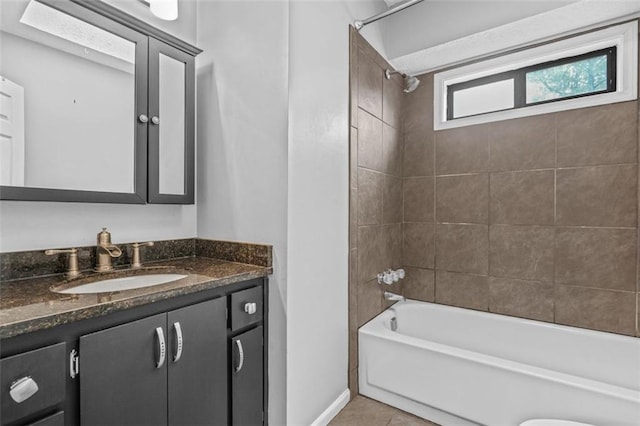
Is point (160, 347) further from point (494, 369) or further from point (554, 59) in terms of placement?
point (554, 59)

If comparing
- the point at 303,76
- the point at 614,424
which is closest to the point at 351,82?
the point at 303,76

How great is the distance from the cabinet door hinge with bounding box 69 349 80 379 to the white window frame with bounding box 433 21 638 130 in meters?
2.60

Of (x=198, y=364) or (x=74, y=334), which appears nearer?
(x=74, y=334)

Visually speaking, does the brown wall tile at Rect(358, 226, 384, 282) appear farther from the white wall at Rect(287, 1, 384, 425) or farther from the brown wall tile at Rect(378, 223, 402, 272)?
the white wall at Rect(287, 1, 384, 425)

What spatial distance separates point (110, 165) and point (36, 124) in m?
0.29

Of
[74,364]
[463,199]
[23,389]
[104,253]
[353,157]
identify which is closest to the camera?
[23,389]

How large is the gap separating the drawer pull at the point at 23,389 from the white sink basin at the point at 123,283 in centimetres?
43

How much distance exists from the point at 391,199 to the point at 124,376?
2037mm

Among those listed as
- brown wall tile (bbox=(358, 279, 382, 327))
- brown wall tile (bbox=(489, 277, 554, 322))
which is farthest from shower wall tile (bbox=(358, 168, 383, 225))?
brown wall tile (bbox=(489, 277, 554, 322))

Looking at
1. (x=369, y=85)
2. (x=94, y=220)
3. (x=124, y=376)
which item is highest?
(x=369, y=85)

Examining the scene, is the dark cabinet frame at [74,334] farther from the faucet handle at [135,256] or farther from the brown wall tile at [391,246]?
the brown wall tile at [391,246]

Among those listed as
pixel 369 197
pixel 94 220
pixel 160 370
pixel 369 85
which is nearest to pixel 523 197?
pixel 369 197

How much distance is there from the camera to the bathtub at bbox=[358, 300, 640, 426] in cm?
144

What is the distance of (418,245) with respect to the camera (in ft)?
8.87
